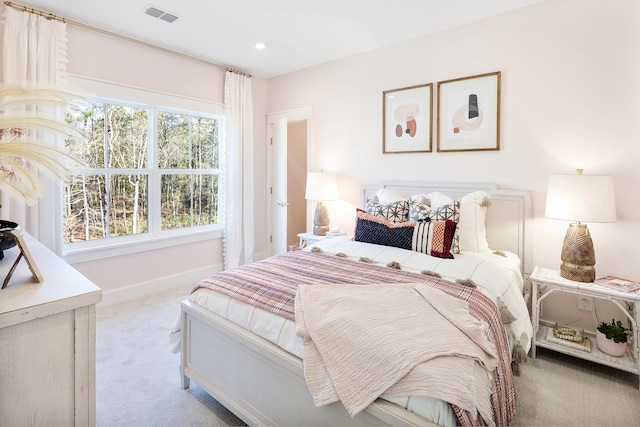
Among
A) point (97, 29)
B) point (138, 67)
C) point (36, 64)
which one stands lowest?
point (36, 64)

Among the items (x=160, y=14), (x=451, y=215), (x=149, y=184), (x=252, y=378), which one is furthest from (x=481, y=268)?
(x=149, y=184)

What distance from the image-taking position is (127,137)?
3402 millimetres

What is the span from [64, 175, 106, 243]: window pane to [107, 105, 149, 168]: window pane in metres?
0.26

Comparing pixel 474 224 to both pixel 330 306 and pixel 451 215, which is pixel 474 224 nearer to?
pixel 451 215

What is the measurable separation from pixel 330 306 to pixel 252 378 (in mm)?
532

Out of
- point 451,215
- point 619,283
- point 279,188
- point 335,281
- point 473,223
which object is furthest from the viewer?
point 279,188

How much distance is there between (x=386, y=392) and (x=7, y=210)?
3.08 metres

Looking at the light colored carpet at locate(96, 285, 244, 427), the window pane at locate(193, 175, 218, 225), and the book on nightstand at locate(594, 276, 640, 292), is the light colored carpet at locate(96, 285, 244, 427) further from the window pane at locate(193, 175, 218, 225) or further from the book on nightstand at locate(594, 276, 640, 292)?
the book on nightstand at locate(594, 276, 640, 292)

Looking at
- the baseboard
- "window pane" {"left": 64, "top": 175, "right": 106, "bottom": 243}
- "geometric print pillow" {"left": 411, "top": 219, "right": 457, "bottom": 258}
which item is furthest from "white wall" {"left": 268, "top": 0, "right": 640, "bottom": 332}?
"window pane" {"left": 64, "top": 175, "right": 106, "bottom": 243}

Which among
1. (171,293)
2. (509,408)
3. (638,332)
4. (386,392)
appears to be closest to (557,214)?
(638,332)

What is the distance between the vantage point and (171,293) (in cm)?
355

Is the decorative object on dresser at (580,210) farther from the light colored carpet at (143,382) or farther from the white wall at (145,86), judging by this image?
the white wall at (145,86)

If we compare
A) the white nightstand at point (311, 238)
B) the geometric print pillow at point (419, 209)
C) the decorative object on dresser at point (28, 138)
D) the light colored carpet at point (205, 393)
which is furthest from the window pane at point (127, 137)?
the geometric print pillow at point (419, 209)

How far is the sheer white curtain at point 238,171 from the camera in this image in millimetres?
4062
